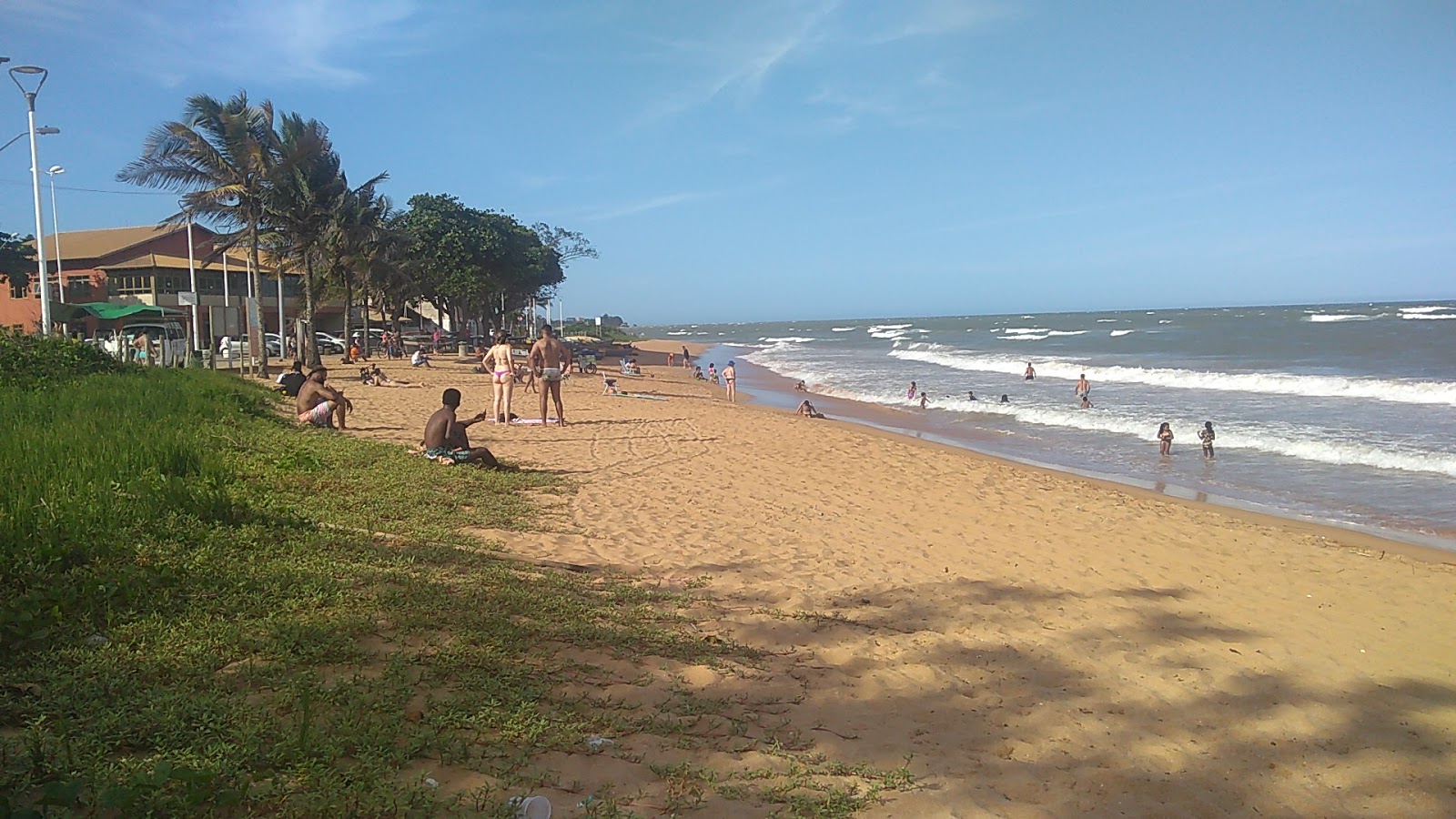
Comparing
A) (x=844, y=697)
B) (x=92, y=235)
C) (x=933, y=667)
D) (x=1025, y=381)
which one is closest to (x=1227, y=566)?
(x=933, y=667)

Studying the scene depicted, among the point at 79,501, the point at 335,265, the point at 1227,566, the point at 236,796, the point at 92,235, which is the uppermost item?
the point at 92,235

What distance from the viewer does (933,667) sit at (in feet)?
15.6

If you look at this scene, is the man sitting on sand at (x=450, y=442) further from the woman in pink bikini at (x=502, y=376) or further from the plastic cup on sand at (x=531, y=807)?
the plastic cup on sand at (x=531, y=807)

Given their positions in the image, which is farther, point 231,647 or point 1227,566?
point 1227,566

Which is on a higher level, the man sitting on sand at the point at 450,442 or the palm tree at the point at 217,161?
the palm tree at the point at 217,161

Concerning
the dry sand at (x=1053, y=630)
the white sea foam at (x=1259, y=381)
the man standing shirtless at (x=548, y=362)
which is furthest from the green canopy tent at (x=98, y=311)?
the white sea foam at (x=1259, y=381)

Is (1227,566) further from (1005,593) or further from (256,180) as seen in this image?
(256,180)

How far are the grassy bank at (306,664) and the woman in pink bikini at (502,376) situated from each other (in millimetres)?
7032

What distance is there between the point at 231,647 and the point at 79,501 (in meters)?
1.68

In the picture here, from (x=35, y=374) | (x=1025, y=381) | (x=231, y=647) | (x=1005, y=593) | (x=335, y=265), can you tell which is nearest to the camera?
(x=231, y=647)

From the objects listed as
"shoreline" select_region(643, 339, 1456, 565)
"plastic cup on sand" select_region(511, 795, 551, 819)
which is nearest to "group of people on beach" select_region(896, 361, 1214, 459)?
"shoreline" select_region(643, 339, 1456, 565)

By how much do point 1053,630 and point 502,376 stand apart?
370 inches

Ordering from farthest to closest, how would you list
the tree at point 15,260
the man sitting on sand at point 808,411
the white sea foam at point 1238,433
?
the tree at point 15,260, the man sitting on sand at point 808,411, the white sea foam at point 1238,433

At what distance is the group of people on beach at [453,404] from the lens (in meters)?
8.83
